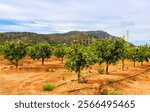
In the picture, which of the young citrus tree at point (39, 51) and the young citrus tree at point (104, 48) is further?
the young citrus tree at point (39, 51)

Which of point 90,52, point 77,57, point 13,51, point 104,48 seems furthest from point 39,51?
point 77,57

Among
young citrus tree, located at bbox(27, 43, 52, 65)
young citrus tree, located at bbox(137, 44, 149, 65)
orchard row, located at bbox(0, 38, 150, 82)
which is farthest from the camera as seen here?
young citrus tree, located at bbox(137, 44, 149, 65)

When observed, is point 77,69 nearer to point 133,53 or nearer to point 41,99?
point 41,99

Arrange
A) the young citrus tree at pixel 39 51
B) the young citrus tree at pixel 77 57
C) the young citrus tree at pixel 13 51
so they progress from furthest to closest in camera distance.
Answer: the young citrus tree at pixel 39 51 → the young citrus tree at pixel 13 51 → the young citrus tree at pixel 77 57

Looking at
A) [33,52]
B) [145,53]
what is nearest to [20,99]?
[33,52]

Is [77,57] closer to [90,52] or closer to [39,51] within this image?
[90,52]

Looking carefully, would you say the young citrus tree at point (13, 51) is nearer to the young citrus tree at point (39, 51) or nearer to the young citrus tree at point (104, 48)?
A: the young citrus tree at point (39, 51)

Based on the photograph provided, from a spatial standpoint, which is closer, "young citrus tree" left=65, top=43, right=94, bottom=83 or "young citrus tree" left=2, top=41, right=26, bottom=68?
"young citrus tree" left=65, top=43, right=94, bottom=83

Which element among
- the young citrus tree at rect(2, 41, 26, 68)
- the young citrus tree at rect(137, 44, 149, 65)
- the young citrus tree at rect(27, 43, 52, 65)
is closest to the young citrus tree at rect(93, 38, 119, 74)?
the young citrus tree at rect(2, 41, 26, 68)

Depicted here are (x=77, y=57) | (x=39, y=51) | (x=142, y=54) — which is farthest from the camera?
(x=142, y=54)

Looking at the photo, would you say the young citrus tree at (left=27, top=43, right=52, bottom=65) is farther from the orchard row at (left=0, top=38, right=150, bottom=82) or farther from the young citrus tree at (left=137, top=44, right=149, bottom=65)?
the young citrus tree at (left=137, top=44, right=149, bottom=65)

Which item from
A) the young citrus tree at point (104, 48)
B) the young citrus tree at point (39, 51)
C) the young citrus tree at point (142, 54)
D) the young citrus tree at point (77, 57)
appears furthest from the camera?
the young citrus tree at point (142, 54)

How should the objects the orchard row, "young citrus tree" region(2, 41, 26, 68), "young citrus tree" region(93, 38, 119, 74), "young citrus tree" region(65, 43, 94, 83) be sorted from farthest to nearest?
"young citrus tree" region(2, 41, 26, 68) → "young citrus tree" region(93, 38, 119, 74) → the orchard row → "young citrus tree" region(65, 43, 94, 83)

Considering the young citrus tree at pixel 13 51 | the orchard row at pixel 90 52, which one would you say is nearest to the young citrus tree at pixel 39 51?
the orchard row at pixel 90 52
